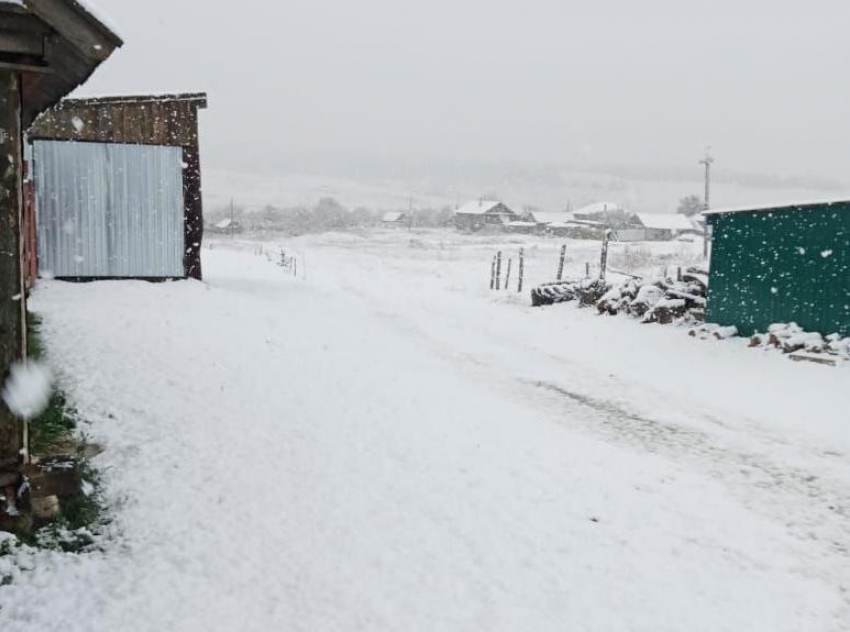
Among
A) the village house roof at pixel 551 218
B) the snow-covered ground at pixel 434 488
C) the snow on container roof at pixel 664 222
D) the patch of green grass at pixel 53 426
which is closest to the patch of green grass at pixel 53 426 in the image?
the patch of green grass at pixel 53 426

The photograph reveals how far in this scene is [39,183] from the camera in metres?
13.7

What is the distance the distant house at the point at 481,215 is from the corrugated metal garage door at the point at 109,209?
8241 cm

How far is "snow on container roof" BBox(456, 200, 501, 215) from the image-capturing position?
99188 millimetres

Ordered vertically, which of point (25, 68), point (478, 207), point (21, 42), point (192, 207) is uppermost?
point (478, 207)

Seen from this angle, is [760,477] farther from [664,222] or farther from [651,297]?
[664,222]

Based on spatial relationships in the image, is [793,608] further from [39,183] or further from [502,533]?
[39,183]

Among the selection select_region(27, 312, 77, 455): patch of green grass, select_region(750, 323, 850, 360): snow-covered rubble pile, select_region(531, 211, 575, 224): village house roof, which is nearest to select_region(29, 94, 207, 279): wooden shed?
select_region(27, 312, 77, 455): patch of green grass

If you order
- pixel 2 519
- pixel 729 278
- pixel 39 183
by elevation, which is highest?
pixel 39 183

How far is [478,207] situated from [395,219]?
17.9 metres

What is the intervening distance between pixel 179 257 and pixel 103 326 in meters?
6.06

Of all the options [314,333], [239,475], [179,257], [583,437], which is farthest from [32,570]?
[179,257]

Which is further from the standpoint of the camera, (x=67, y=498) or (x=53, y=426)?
(x=53, y=426)

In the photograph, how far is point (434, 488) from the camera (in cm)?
544

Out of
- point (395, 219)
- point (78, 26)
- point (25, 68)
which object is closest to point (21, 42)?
point (25, 68)
